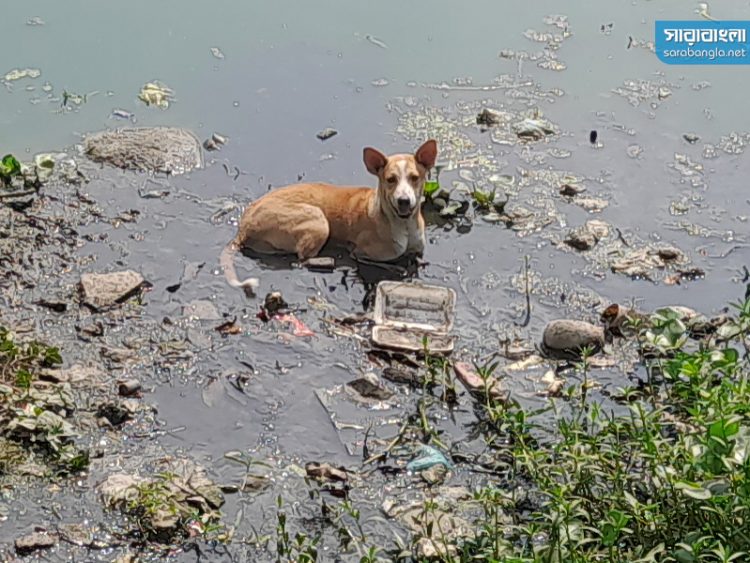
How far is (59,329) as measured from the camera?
548 cm

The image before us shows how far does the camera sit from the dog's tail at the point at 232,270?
5941 millimetres

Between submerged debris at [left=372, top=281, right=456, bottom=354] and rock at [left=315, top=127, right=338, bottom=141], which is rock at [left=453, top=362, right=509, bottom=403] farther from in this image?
rock at [left=315, top=127, right=338, bottom=141]

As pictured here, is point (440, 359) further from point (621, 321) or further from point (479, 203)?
point (479, 203)

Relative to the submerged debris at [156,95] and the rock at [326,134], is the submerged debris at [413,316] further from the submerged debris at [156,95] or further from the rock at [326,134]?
the submerged debris at [156,95]

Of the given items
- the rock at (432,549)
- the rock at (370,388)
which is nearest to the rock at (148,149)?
the rock at (370,388)

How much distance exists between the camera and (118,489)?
14.4 feet

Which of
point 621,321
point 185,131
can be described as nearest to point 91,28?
point 185,131

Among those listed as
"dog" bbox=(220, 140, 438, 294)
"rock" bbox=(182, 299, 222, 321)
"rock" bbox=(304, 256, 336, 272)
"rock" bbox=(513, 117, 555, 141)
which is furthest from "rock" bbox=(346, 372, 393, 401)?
"rock" bbox=(513, 117, 555, 141)

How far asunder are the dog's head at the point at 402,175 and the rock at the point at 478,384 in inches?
51.0

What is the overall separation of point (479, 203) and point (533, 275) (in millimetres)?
807

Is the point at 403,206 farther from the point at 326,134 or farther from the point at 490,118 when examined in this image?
the point at 490,118

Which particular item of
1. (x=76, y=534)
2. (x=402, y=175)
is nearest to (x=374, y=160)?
(x=402, y=175)

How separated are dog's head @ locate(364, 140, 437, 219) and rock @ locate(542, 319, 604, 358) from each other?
1261 millimetres

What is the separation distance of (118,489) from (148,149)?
3296mm
